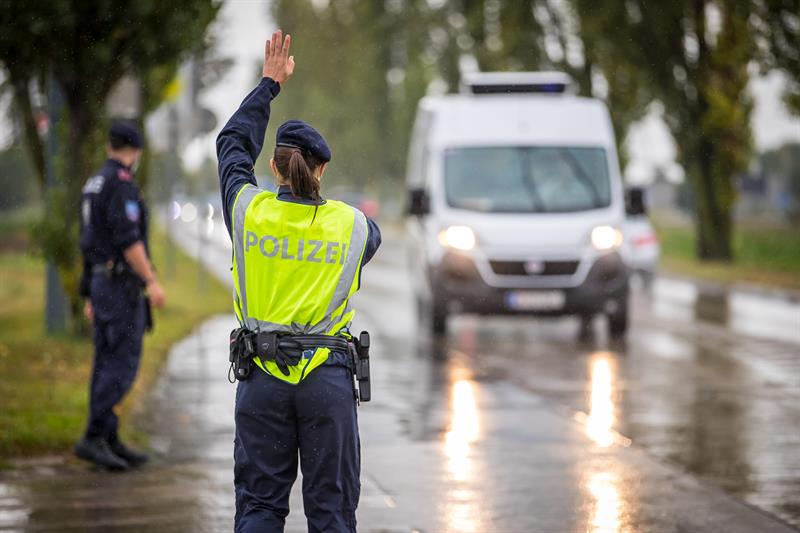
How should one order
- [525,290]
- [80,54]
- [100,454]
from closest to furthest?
1. [100,454]
2. [80,54]
3. [525,290]

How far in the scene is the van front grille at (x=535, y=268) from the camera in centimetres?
1562

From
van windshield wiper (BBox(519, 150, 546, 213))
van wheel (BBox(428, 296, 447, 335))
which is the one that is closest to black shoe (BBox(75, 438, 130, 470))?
van wheel (BBox(428, 296, 447, 335))

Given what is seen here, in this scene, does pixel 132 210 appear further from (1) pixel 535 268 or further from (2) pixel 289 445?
(1) pixel 535 268

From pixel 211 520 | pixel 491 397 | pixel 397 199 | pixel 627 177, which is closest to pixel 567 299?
pixel 491 397

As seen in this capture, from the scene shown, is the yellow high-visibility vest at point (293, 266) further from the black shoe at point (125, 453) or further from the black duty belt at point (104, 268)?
the black shoe at point (125, 453)

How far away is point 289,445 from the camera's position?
5133 mm

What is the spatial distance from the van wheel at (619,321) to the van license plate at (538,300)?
0.77 metres

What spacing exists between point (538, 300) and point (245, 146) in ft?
33.9

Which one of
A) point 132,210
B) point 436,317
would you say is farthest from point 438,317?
point 132,210

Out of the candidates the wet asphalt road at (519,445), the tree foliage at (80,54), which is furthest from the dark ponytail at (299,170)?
the tree foliage at (80,54)

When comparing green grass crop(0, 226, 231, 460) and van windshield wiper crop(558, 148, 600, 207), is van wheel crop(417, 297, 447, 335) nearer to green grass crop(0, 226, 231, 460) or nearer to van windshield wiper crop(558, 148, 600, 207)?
van windshield wiper crop(558, 148, 600, 207)

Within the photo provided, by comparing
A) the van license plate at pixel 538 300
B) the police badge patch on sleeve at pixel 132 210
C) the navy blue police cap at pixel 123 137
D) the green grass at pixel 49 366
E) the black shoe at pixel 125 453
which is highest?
the navy blue police cap at pixel 123 137

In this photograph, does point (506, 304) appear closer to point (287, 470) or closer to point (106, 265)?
point (106, 265)

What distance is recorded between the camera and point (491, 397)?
1146cm
